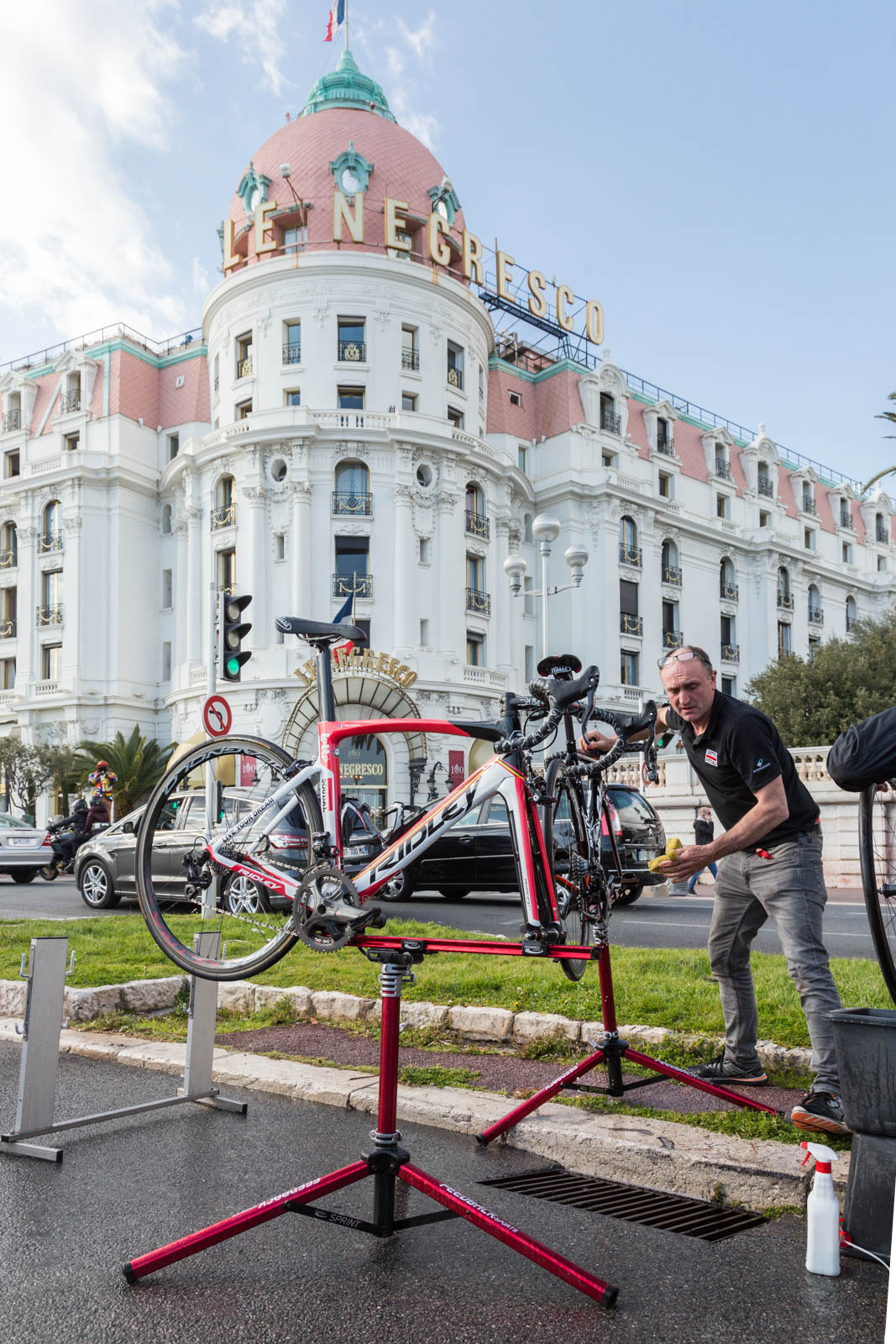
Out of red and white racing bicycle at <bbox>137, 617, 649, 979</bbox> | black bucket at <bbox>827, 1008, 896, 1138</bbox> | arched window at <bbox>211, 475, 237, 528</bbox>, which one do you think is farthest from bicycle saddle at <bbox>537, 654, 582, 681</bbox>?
arched window at <bbox>211, 475, 237, 528</bbox>

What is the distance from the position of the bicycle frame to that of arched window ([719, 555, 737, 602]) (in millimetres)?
49715

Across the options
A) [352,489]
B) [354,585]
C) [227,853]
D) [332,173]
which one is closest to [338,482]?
[352,489]

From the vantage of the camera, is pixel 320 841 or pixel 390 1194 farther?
pixel 320 841

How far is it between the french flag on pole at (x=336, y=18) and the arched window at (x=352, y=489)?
20722mm

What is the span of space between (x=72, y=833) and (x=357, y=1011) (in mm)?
19142

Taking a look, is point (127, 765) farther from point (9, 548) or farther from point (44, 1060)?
point (44, 1060)

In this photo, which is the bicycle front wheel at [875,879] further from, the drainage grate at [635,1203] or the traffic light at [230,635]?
the traffic light at [230,635]

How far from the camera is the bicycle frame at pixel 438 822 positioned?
4125mm

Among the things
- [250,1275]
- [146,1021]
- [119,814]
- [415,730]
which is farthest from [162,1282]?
[119,814]

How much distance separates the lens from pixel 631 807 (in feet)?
53.7

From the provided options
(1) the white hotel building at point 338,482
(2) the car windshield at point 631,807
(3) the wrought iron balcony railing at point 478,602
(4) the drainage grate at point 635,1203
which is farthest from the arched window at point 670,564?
(4) the drainage grate at point 635,1203

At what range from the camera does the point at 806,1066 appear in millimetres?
5383

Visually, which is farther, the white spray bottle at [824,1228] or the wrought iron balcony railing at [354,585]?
the wrought iron balcony railing at [354,585]

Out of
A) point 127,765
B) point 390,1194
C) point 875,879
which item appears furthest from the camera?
point 127,765
